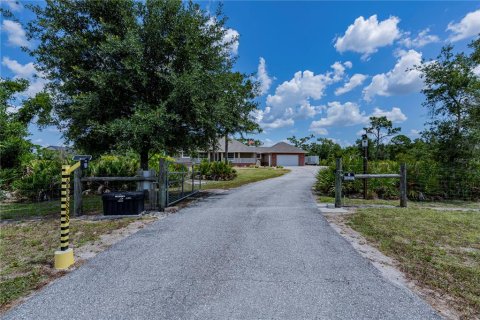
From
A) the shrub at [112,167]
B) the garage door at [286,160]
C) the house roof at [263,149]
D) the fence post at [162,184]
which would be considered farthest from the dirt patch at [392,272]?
the garage door at [286,160]

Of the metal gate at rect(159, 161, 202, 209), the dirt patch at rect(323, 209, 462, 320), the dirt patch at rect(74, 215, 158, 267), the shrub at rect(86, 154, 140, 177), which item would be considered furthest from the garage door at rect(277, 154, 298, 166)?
the dirt patch at rect(74, 215, 158, 267)

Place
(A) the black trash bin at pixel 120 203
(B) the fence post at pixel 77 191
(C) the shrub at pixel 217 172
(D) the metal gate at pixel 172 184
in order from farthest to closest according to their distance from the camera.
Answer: (C) the shrub at pixel 217 172 < (D) the metal gate at pixel 172 184 < (B) the fence post at pixel 77 191 < (A) the black trash bin at pixel 120 203

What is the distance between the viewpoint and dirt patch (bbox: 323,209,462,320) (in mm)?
2906

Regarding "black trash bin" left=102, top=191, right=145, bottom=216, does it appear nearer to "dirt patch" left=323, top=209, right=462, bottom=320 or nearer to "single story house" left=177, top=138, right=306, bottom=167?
"dirt patch" left=323, top=209, right=462, bottom=320

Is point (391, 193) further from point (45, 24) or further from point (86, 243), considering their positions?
point (45, 24)

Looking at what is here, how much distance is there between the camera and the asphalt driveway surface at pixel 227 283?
9.21 ft

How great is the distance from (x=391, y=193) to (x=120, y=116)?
1076 cm

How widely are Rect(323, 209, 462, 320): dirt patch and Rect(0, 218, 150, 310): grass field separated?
178 inches

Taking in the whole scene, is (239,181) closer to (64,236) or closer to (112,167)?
(112,167)

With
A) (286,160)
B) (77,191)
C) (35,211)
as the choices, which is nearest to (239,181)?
(35,211)

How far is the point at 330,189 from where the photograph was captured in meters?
11.9

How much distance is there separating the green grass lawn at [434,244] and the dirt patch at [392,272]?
0.33 feet

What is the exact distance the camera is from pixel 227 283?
11.3 ft

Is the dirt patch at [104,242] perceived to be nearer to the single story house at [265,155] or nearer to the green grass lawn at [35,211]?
the green grass lawn at [35,211]
